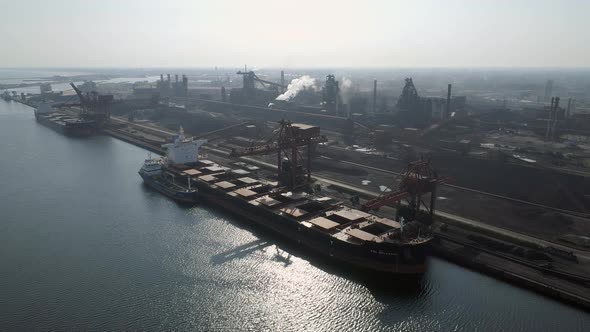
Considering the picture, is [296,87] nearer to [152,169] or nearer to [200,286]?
[152,169]

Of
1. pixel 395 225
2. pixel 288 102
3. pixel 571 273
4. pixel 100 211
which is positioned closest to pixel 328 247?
pixel 395 225

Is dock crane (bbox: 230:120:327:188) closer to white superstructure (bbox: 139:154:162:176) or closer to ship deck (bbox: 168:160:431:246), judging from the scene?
ship deck (bbox: 168:160:431:246)

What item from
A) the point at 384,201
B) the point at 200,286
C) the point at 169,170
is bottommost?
the point at 200,286

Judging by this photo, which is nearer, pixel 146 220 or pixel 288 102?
pixel 146 220

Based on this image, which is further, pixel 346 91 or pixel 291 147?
pixel 346 91

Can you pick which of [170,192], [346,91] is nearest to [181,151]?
[170,192]

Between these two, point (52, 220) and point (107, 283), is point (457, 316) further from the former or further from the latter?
point (52, 220)
